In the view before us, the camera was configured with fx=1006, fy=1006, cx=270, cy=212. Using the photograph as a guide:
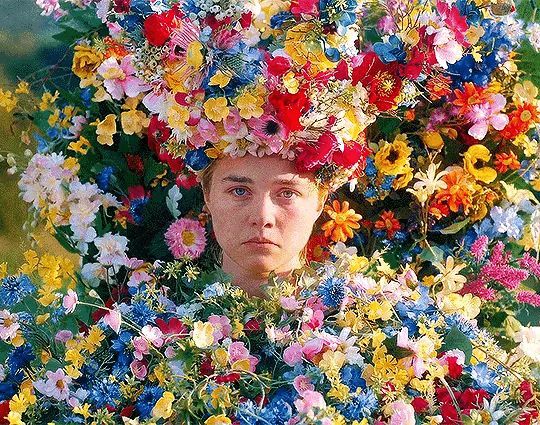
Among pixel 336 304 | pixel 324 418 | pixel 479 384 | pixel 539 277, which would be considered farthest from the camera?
pixel 539 277

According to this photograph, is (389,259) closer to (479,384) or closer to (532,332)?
(532,332)

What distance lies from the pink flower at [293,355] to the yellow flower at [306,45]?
0.57 m

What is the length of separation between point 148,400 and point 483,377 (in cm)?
66

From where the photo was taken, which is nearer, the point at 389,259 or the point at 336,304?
the point at 336,304

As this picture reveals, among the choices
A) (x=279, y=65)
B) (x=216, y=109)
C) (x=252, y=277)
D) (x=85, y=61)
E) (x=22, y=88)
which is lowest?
(x=252, y=277)

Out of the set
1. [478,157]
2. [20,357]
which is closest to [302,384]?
[20,357]

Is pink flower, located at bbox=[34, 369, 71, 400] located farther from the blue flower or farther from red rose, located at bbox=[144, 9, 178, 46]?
the blue flower

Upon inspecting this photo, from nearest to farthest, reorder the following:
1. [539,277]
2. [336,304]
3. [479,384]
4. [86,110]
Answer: [479,384], [336,304], [539,277], [86,110]

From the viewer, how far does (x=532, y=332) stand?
2.19 m

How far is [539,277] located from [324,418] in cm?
106

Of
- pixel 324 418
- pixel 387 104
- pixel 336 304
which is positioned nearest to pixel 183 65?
pixel 387 104

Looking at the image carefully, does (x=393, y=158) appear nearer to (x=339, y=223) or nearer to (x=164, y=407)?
(x=339, y=223)

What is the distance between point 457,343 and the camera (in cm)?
205

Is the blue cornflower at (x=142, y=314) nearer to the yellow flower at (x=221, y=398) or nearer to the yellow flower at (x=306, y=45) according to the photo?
the yellow flower at (x=221, y=398)
